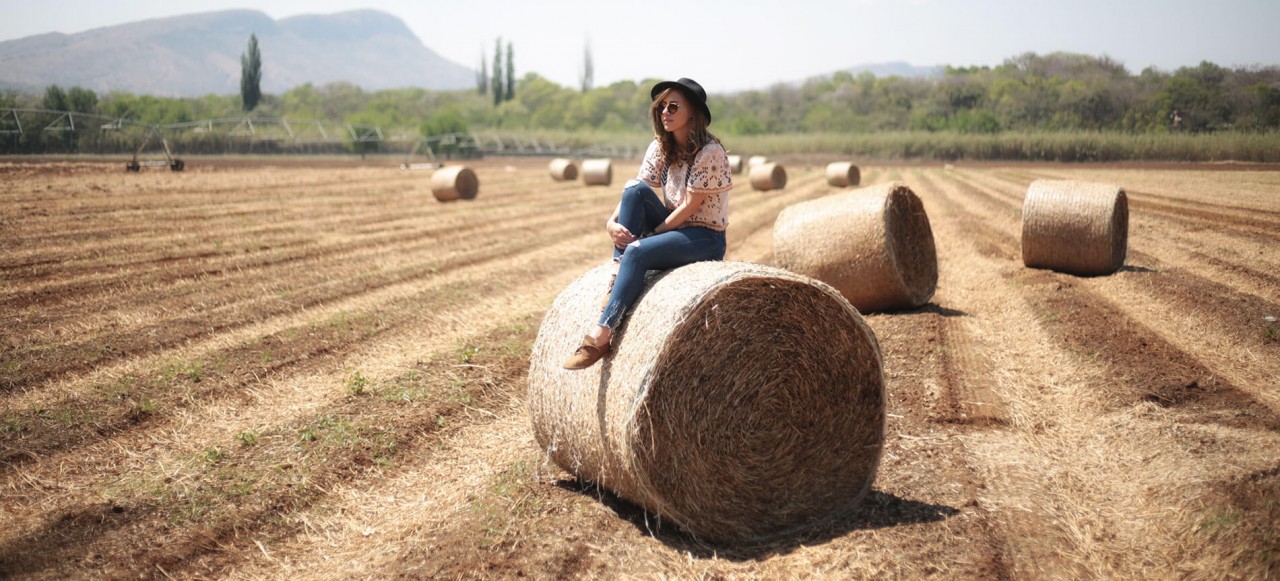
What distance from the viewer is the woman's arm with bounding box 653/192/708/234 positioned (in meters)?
4.60

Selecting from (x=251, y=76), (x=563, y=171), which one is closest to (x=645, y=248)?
(x=563, y=171)

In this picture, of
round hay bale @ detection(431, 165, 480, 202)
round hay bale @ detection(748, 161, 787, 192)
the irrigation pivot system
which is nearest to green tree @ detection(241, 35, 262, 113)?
the irrigation pivot system

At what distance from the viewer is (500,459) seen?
5.19 meters

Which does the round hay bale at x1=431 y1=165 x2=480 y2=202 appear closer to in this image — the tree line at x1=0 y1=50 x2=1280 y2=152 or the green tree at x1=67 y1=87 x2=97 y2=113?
the tree line at x1=0 y1=50 x2=1280 y2=152

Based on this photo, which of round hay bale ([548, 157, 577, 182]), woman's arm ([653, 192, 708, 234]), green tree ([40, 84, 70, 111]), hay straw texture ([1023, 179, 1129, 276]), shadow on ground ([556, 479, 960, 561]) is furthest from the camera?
green tree ([40, 84, 70, 111])

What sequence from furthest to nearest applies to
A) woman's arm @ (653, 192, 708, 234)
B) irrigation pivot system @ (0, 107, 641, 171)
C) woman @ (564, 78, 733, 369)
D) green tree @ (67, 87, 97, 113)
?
green tree @ (67, 87, 97, 113), irrigation pivot system @ (0, 107, 641, 171), woman's arm @ (653, 192, 708, 234), woman @ (564, 78, 733, 369)

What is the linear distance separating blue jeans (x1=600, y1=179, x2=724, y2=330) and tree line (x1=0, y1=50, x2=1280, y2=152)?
8.32 m

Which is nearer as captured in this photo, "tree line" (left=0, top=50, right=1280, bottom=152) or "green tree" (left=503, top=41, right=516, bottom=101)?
"tree line" (left=0, top=50, right=1280, bottom=152)

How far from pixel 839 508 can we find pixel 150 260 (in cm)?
1026

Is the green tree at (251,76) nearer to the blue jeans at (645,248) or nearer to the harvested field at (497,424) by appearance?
the harvested field at (497,424)

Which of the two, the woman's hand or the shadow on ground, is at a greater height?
the woman's hand

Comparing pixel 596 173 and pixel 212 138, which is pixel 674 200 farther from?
pixel 212 138

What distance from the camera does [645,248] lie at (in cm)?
446

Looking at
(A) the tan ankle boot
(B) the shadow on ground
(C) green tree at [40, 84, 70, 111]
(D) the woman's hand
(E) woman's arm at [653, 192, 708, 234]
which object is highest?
(C) green tree at [40, 84, 70, 111]
